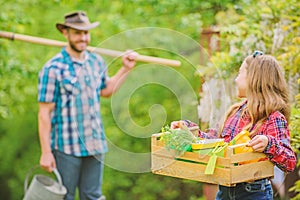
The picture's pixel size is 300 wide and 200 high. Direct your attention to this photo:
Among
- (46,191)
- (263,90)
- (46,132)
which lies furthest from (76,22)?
(263,90)

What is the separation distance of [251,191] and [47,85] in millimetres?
2318

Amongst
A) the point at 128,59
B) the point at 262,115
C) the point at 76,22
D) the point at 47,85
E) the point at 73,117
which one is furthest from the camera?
the point at 76,22

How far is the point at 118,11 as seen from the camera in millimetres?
8648

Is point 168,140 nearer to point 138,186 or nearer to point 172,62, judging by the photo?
point 172,62

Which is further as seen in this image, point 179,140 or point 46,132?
point 46,132

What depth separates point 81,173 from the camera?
5.61 meters

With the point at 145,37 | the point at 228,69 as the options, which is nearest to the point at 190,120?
the point at 228,69

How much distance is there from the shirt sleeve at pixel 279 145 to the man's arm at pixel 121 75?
2337 millimetres

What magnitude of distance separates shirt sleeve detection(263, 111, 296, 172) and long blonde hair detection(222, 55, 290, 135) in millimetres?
66

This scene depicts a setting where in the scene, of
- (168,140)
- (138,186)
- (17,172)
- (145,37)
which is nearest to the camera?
(168,140)

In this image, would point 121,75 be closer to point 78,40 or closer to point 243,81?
point 78,40

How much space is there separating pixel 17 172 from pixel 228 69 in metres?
6.18

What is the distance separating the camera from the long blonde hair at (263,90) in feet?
11.5

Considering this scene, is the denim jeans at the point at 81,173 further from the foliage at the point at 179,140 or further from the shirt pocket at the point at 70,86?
the foliage at the point at 179,140
